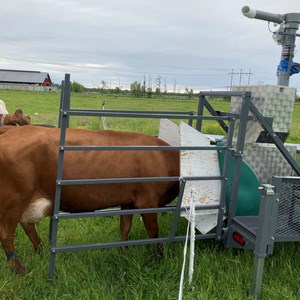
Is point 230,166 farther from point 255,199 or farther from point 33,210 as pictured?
point 33,210

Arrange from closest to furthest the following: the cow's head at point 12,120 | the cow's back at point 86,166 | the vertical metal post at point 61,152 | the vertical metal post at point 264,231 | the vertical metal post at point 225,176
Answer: the vertical metal post at point 264,231
the vertical metal post at point 61,152
the cow's back at point 86,166
the vertical metal post at point 225,176
the cow's head at point 12,120

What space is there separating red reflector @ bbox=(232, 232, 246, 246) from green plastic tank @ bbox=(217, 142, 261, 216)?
0.30 metres

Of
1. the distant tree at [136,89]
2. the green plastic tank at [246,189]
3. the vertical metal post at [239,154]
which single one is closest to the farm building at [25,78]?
the distant tree at [136,89]

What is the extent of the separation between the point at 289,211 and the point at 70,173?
2.01 m

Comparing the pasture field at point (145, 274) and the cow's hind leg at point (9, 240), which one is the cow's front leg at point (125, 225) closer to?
the pasture field at point (145, 274)

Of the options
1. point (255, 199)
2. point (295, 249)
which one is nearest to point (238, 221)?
point (255, 199)

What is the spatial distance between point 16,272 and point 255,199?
7.94ft

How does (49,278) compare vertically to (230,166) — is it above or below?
below

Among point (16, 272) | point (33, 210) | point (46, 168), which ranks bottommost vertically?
point (16, 272)

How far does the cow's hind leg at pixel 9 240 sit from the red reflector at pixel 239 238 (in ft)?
6.65

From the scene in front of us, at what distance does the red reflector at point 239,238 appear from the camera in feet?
11.2

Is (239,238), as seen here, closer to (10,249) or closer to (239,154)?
(239,154)

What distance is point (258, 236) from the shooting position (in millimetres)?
3045

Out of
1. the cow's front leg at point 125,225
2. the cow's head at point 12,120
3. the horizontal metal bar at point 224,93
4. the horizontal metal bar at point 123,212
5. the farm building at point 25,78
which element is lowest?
the cow's front leg at point 125,225
